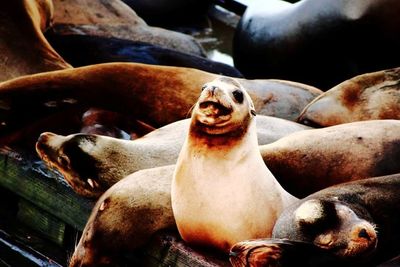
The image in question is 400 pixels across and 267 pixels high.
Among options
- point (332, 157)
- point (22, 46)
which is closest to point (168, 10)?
point (22, 46)

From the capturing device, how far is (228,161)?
249 centimetres

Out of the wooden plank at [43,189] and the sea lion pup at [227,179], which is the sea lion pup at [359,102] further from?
the sea lion pup at [227,179]

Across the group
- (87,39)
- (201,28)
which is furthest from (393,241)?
(201,28)

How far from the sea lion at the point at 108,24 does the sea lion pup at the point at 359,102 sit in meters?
2.20

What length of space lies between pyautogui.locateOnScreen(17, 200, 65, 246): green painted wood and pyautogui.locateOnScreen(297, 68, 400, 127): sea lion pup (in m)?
1.01

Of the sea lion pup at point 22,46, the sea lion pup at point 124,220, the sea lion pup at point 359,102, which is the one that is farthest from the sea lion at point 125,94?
the sea lion pup at point 124,220

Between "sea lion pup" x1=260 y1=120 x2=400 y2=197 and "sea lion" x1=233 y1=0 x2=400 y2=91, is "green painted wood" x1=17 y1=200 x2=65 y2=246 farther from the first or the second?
"sea lion" x1=233 y1=0 x2=400 y2=91

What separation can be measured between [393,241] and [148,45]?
2817 millimetres

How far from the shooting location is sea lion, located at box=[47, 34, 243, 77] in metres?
4.69

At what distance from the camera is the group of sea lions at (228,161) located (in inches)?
92.7

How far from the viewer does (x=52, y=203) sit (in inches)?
131

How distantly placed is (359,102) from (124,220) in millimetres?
1291

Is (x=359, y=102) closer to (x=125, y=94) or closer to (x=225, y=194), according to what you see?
(x=125, y=94)

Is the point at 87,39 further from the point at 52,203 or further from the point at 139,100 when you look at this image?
the point at 52,203
